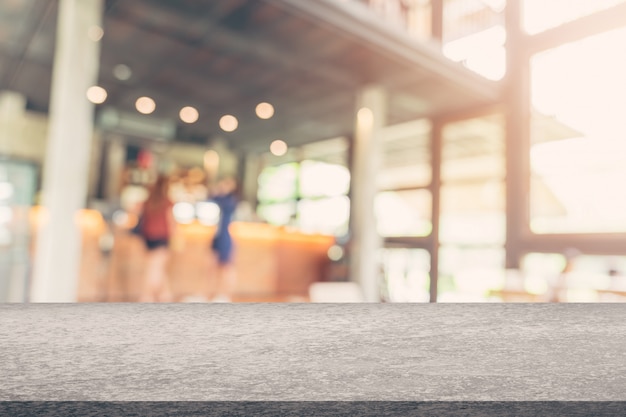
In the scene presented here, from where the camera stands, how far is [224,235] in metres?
5.92

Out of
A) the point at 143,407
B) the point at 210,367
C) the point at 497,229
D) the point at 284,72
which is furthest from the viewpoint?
the point at 497,229

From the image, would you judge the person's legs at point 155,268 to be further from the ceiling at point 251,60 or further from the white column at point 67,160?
the ceiling at point 251,60

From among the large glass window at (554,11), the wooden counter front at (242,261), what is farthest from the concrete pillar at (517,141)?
the wooden counter front at (242,261)

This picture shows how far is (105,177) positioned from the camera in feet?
34.2

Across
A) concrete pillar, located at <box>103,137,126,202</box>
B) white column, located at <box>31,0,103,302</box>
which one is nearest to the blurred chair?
white column, located at <box>31,0,103,302</box>

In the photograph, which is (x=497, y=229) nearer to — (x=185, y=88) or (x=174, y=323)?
(x=185, y=88)

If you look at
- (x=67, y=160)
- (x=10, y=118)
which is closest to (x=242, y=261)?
(x=67, y=160)

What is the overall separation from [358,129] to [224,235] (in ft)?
8.58

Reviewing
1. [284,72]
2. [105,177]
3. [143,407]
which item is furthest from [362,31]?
[105,177]

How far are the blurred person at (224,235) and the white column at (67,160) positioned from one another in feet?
4.74

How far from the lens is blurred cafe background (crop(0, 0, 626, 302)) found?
5344 mm

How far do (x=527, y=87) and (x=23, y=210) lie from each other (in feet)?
21.7

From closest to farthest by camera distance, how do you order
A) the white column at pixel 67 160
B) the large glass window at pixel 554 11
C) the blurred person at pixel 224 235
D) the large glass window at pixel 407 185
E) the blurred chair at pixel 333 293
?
the blurred chair at pixel 333 293, the white column at pixel 67 160, the blurred person at pixel 224 235, the large glass window at pixel 554 11, the large glass window at pixel 407 185

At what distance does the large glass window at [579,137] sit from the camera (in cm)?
622
